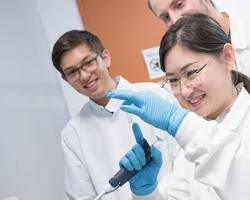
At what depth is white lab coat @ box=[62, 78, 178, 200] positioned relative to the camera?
66.1 inches

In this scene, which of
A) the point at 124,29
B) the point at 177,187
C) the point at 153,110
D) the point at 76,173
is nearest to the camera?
the point at 153,110

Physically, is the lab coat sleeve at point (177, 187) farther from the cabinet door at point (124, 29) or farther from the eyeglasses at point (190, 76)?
the cabinet door at point (124, 29)

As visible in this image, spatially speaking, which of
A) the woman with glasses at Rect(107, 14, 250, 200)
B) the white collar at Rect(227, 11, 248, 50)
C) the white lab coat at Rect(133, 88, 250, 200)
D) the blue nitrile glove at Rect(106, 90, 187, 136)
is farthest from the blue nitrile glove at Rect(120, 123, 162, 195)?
the white collar at Rect(227, 11, 248, 50)

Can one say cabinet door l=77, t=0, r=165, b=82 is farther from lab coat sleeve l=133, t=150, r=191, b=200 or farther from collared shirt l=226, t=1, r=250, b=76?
lab coat sleeve l=133, t=150, r=191, b=200

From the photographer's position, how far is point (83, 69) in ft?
5.33

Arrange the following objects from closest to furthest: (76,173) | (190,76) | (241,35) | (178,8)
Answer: (190,76) → (178,8) → (241,35) → (76,173)

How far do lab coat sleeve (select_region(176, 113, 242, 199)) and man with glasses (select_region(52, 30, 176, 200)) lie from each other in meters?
0.79

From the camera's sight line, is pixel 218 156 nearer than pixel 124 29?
Yes

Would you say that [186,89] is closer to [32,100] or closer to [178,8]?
[178,8]

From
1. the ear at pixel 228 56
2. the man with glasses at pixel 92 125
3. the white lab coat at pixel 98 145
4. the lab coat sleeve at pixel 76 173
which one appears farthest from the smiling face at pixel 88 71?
the ear at pixel 228 56

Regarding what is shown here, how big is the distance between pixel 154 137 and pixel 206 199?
664mm

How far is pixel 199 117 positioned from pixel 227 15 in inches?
36.5

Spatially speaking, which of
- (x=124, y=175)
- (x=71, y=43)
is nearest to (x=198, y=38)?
(x=124, y=175)

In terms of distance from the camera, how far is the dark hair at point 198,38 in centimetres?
107
